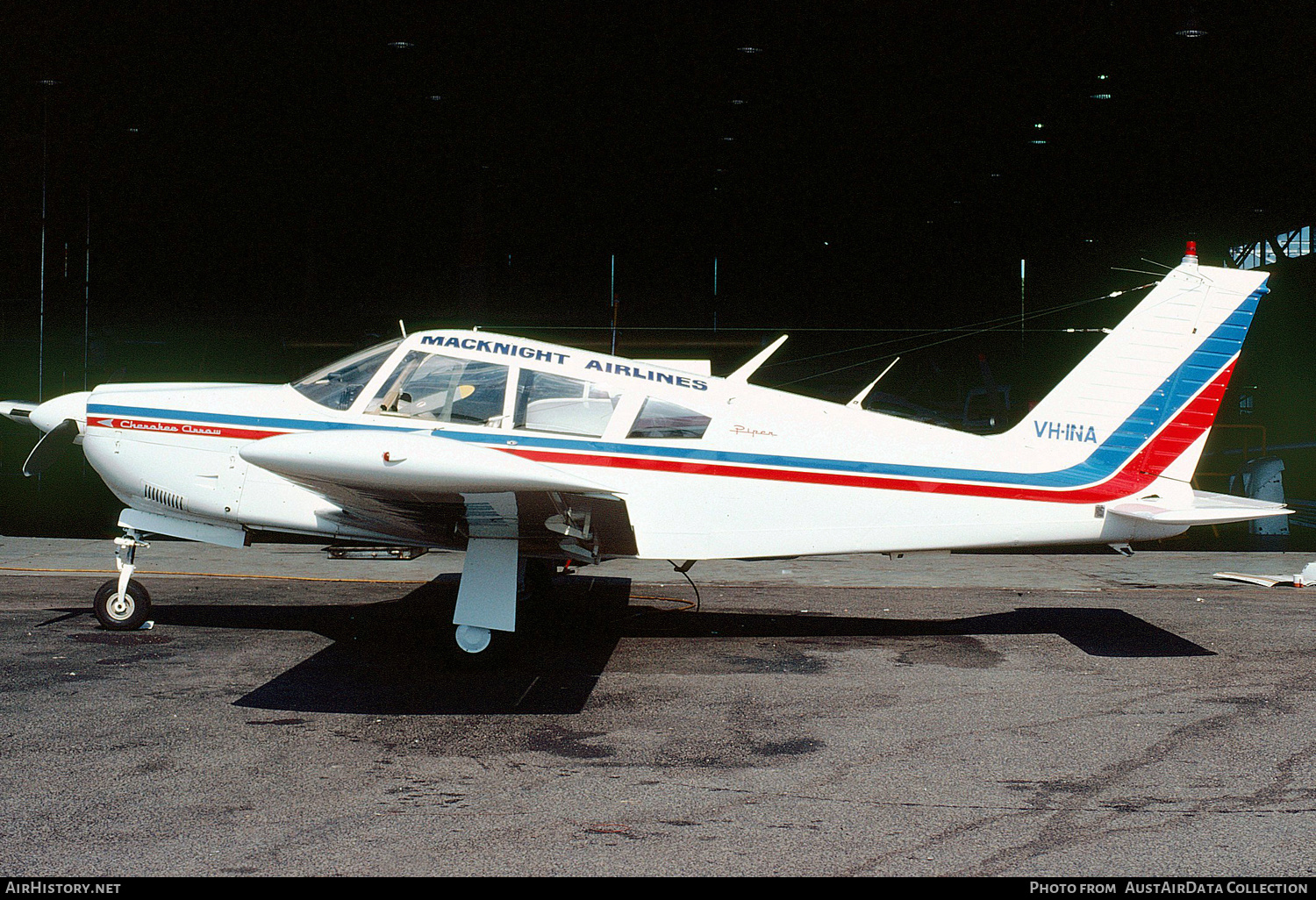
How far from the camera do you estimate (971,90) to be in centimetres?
1378

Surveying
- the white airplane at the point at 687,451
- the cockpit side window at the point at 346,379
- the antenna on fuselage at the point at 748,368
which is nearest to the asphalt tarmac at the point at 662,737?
the white airplane at the point at 687,451

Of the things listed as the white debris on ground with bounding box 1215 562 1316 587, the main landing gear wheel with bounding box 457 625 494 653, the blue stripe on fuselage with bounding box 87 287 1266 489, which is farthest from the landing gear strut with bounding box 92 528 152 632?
the white debris on ground with bounding box 1215 562 1316 587

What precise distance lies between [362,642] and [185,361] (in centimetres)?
1401

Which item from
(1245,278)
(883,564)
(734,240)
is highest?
(734,240)

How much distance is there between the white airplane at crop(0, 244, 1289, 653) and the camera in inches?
272

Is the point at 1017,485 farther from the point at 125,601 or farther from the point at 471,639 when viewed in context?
the point at 125,601

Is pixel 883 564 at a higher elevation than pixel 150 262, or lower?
lower

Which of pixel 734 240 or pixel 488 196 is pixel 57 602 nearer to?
pixel 488 196

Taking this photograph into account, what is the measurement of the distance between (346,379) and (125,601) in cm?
233

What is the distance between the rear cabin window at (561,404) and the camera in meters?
6.90

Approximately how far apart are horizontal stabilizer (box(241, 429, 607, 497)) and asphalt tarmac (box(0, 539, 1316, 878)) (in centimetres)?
125

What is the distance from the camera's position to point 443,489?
218 inches

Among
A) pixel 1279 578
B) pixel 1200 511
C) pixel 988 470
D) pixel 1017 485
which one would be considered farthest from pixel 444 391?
pixel 1279 578

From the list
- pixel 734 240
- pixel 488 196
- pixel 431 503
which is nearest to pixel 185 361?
pixel 488 196
